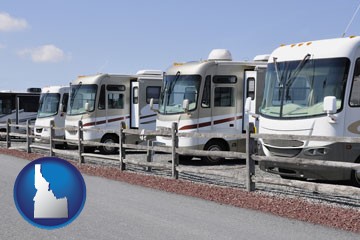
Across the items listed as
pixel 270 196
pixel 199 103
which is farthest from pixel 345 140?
pixel 199 103

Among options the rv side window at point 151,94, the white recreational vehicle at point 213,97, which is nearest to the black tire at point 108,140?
the rv side window at point 151,94

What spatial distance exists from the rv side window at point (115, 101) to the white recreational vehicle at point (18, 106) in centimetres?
1190

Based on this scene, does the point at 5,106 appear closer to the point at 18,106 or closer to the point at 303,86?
the point at 18,106

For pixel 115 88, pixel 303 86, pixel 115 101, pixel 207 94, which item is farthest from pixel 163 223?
pixel 115 88

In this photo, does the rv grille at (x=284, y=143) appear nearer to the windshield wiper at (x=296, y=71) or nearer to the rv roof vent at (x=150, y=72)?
the windshield wiper at (x=296, y=71)

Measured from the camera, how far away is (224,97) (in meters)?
15.4

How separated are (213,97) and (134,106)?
5453 mm

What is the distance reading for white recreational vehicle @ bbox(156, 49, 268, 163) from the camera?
15000 millimetres

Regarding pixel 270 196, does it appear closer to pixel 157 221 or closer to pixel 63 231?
pixel 157 221

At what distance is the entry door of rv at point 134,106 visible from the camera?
1961 cm

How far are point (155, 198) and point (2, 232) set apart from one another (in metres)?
3.32

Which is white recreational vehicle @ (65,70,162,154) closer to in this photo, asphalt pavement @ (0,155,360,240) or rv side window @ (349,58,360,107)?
asphalt pavement @ (0,155,360,240)

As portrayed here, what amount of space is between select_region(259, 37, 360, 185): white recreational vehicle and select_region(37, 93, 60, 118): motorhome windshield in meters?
14.7

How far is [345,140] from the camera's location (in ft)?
26.0
